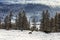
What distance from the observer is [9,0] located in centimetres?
6556

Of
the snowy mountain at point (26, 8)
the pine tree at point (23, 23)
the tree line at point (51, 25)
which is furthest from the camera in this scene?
the snowy mountain at point (26, 8)

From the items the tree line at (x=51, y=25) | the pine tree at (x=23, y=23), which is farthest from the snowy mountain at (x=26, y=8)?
the tree line at (x=51, y=25)

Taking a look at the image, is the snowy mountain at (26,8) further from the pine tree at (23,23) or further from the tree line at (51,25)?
the tree line at (51,25)

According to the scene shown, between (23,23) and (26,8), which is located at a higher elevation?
(26,8)

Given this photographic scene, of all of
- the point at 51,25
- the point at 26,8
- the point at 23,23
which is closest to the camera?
the point at 51,25

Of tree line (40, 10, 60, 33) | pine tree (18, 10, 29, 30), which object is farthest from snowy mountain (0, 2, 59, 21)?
tree line (40, 10, 60, 33)

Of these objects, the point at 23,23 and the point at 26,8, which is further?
the point at 26,8

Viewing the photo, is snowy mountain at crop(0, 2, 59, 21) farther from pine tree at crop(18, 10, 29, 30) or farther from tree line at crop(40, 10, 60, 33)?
tree line at crop(40, 10, 60, 33)

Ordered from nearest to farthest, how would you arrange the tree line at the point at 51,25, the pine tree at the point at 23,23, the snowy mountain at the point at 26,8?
the tree line at the point at 51,25 < the pine tree at the point at 23,23 < the snowy mountain at the point at 26,8

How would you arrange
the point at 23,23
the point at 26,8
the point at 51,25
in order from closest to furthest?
1. the point at 51,25
2. the point at 23,23
3. the point at 26,8

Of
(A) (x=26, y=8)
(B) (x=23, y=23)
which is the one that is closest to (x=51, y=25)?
(B) (x=23, y=23)

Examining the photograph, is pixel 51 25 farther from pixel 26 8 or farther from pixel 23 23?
pixel 26 8

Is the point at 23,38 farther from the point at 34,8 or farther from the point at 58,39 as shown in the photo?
the point at 34,8

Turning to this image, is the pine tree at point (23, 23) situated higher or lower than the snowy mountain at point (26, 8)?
lower
